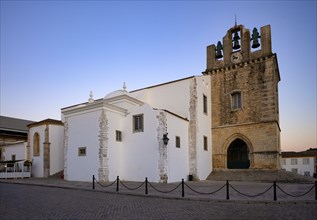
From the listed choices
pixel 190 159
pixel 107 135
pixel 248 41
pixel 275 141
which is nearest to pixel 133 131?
pixel 107 135

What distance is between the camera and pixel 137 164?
20406 millimetres

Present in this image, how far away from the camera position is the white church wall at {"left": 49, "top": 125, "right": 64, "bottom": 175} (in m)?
26.0

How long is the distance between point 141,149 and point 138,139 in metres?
0.78

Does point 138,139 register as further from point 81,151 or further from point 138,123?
point 81,151

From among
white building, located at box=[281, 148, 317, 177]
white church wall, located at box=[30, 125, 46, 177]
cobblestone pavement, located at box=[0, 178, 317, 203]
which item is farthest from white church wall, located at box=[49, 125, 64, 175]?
white building, located at box=[281, 148, 317, 177]

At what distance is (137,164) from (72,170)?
506cm

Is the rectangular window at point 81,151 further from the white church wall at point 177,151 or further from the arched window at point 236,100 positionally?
the arched window at point 236,100

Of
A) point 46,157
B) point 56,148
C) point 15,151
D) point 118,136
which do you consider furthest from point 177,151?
point 15,151

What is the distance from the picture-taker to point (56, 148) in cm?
2641

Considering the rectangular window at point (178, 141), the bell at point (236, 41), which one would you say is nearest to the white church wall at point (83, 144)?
the rectangular window at point (178, 141)

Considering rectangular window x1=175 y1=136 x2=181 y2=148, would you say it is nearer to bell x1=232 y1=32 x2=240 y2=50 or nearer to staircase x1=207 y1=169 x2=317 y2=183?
staircase x1=207 y1=169 x2=317 y2=183

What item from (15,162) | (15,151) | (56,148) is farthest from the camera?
(15,151)

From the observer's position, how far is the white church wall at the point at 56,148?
26.0 meters

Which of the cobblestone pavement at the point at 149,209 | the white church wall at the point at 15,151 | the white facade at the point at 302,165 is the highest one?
the white church wall at the point at 15,151
